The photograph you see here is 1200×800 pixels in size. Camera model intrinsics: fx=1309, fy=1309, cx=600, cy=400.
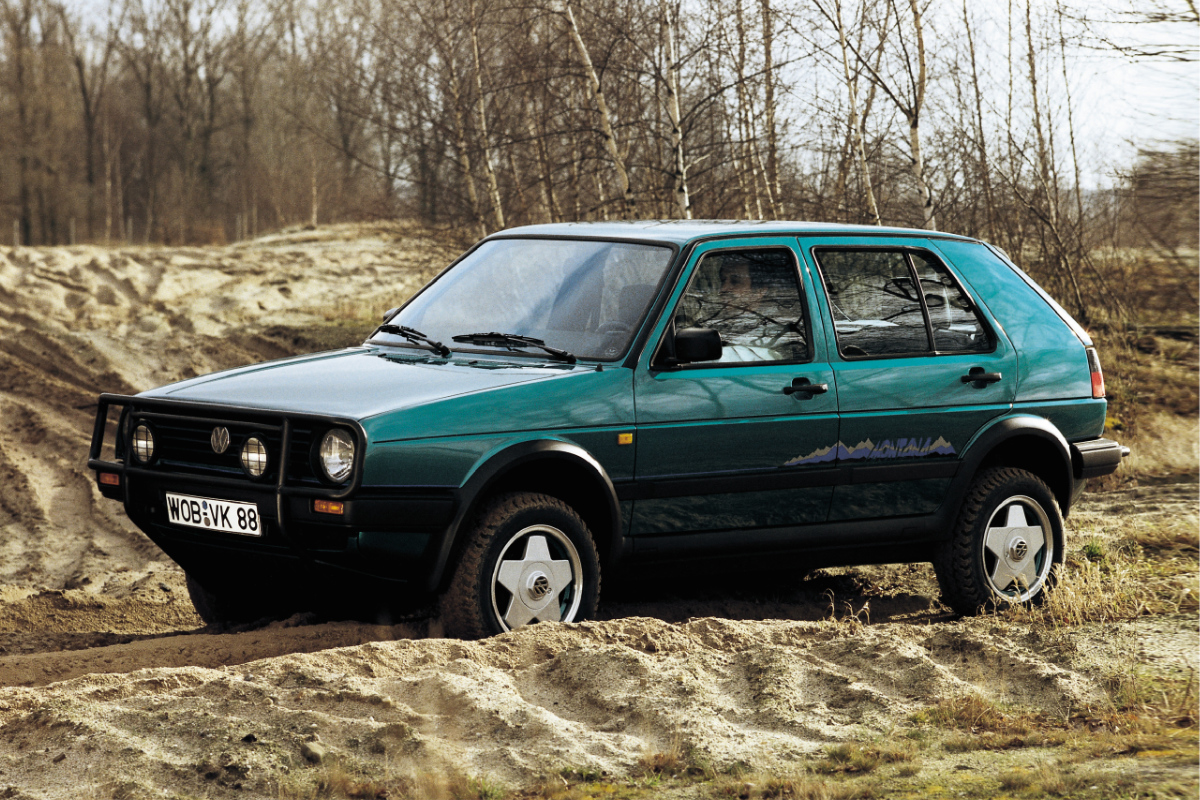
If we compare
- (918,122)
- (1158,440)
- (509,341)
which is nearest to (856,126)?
(918,122)

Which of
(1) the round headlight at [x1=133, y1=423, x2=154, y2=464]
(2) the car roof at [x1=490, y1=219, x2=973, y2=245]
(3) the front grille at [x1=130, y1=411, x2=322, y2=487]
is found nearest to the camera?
(3) the front grille at [x1=130, y1=411, x2=322, y2=487]

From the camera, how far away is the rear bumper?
6.87 m

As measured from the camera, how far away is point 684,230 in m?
6.05

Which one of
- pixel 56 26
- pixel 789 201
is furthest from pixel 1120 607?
pixel 56 26

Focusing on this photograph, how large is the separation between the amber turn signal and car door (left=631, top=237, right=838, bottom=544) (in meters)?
1.31

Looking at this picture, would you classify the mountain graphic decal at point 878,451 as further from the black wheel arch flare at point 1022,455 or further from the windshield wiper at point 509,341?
the windshield wiper at point 509,341

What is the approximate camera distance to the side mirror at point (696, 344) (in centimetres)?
544

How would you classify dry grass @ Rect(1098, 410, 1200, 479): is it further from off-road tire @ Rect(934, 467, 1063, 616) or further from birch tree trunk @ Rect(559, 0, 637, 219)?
off-road tire @ Rect(934, 467, 1063, 616)

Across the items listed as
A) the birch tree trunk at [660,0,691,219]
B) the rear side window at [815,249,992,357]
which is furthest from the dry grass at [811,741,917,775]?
the birch tree trunk at [660,0,691,219]

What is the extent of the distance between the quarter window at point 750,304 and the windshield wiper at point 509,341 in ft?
1.85

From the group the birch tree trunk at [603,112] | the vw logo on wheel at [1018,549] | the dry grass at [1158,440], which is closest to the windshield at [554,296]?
the vw logo on wheel at [1018,549]

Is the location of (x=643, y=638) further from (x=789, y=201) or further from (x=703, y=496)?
(x=789, y=201)

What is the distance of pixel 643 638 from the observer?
5.29 meters

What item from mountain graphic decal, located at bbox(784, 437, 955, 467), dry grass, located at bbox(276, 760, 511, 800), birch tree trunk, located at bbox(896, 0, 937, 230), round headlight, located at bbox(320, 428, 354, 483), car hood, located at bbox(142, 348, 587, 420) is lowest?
dry grass, located at bbox(276, 760, 511, 800)
